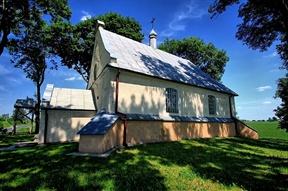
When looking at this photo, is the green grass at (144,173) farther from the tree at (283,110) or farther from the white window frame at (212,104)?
the tree at (283,110)

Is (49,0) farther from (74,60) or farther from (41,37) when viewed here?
(74,60)

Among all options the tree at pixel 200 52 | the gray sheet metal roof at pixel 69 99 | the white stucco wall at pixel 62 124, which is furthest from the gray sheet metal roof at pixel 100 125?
the tree at pixel 200 52

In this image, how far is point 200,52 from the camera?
38.8 metres

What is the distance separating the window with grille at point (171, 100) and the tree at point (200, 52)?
2447 centimetres

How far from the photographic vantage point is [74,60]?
1198 inches

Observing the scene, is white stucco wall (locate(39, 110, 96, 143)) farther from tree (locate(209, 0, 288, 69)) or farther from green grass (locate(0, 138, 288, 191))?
tree (locate(209, 0, 288, 69))

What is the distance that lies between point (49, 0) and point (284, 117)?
32914mm

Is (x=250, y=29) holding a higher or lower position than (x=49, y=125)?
higher

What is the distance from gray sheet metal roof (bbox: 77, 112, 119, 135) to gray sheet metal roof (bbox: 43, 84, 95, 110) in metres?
4.69

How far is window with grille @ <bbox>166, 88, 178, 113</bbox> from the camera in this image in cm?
1587

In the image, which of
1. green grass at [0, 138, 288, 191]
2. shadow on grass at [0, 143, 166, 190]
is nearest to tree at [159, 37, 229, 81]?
green grass at [0, 138, 288, 191]

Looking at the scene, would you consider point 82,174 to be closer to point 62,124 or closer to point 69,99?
point 62,124

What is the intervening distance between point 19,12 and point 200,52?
30.4 meters

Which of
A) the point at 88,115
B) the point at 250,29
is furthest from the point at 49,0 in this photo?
the point at 250,29
